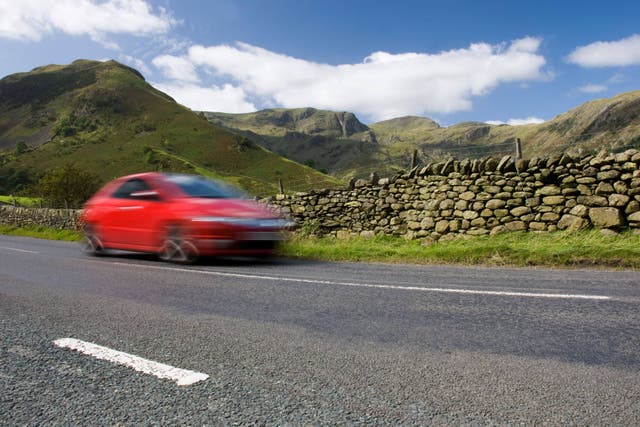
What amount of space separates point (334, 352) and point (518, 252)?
240 inches

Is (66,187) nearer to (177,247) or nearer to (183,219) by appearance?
(177,247)

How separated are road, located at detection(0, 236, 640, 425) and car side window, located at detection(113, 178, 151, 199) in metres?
3.46

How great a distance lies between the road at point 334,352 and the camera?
88.7 inches

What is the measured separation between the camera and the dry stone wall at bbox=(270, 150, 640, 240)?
389 inches

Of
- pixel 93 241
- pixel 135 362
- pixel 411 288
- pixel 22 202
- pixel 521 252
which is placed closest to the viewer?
pixel 135 362

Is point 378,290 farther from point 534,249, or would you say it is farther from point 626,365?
point 534,249

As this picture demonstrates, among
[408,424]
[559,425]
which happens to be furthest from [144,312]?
[559,425]

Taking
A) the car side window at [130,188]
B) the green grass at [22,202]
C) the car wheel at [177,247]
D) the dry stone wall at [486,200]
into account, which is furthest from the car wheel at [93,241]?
the green grass at [22,202]

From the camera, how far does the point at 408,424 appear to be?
6.86 ft

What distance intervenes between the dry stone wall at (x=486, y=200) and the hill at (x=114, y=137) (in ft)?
205

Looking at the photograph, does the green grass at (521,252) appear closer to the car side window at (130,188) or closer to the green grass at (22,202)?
the car side window at (130,188)

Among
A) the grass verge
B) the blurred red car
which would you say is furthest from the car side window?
the grass verge

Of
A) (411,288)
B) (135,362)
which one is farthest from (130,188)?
(135,362)

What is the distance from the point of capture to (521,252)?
8.17 m
